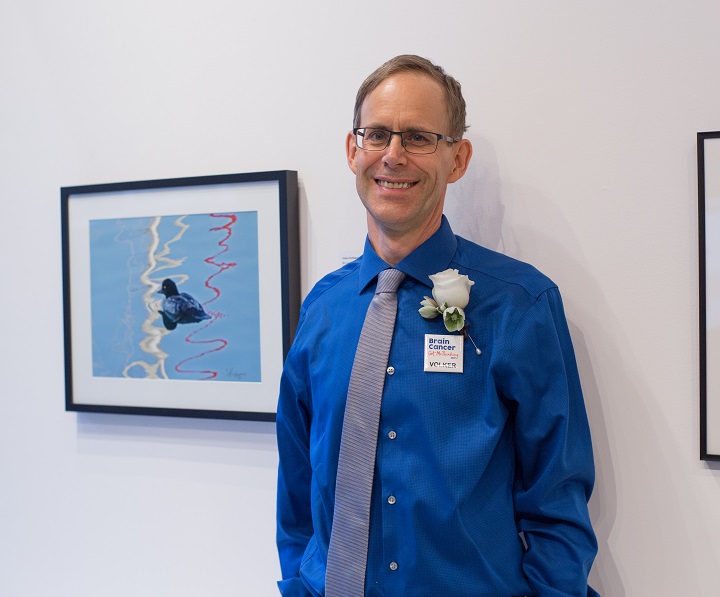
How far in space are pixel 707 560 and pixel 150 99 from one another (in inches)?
54.8

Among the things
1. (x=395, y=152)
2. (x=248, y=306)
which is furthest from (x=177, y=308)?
(x=395, y=152)

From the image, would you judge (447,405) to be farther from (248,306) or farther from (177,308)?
(177,308)

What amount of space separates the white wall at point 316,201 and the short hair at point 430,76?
0.15 meters

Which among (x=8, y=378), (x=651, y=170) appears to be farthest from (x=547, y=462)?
(x=8, y=378)

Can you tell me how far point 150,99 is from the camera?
1.80 metres

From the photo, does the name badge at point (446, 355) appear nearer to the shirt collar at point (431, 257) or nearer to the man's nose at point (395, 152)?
the shirt collar at point (431, 257)

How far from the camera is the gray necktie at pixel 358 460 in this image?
4.24 ft

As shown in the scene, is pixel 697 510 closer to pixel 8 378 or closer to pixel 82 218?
pixel 82 218

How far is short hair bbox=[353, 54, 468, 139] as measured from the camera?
4.35 feet

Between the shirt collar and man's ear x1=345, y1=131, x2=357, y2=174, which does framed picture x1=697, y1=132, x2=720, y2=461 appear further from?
man's ear x1=345, y1=131, x2=357, y2=174

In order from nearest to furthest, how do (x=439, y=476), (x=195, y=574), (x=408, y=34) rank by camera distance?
(x=439, y=476) < (x=408, y=34) < (x=195, y=574)

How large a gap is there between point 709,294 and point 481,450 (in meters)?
0.46

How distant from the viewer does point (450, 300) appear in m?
1.28

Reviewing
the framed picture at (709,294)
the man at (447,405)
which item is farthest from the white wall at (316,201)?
the man at (447,405)
